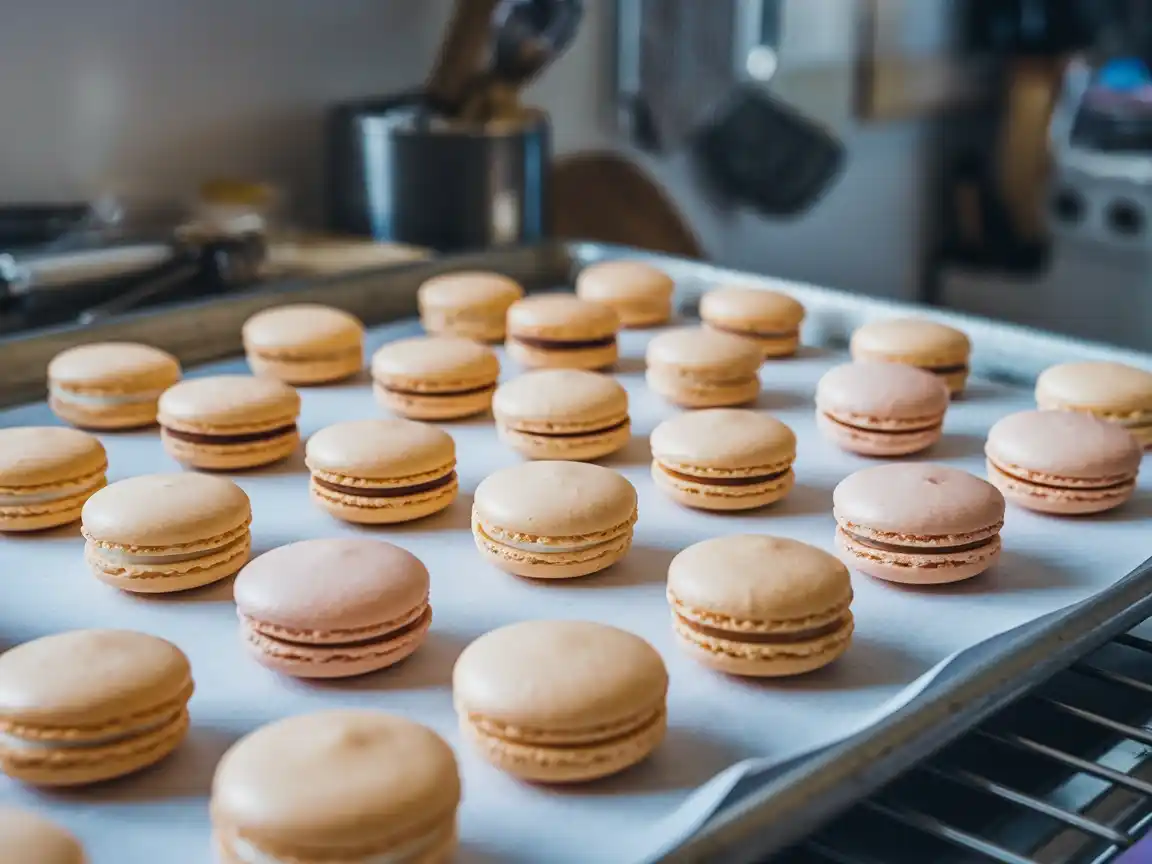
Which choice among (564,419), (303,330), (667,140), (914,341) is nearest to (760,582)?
(564,419)

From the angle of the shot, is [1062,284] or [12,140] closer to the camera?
[12,140]

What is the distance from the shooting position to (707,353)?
4.58ft

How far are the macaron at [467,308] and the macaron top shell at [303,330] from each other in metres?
0.11

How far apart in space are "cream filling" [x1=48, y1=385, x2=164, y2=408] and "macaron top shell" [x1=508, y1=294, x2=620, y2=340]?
0.41 m

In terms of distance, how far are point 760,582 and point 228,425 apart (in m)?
0.55

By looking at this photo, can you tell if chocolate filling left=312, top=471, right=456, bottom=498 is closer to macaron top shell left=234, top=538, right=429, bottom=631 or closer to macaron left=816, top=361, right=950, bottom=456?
macaron top shell left=234, top=538, right=429, bottom=631

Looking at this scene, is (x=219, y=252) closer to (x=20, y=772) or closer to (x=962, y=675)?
(x=20, y=772)

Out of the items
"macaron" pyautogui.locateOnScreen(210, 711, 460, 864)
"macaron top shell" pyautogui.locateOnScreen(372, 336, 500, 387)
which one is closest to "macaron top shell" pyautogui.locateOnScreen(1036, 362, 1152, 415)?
"macaron top shell" pyautogui.locateOnScreen(372, 336, 500, 387)

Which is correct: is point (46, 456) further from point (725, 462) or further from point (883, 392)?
point (883, 392)

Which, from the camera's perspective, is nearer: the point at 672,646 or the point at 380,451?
the point at 672,646

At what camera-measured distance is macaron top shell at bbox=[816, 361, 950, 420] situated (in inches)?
49.6

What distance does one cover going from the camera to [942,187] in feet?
11.0

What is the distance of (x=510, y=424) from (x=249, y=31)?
3.06 feet

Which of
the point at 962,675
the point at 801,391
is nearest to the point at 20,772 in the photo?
the point at 962,675
